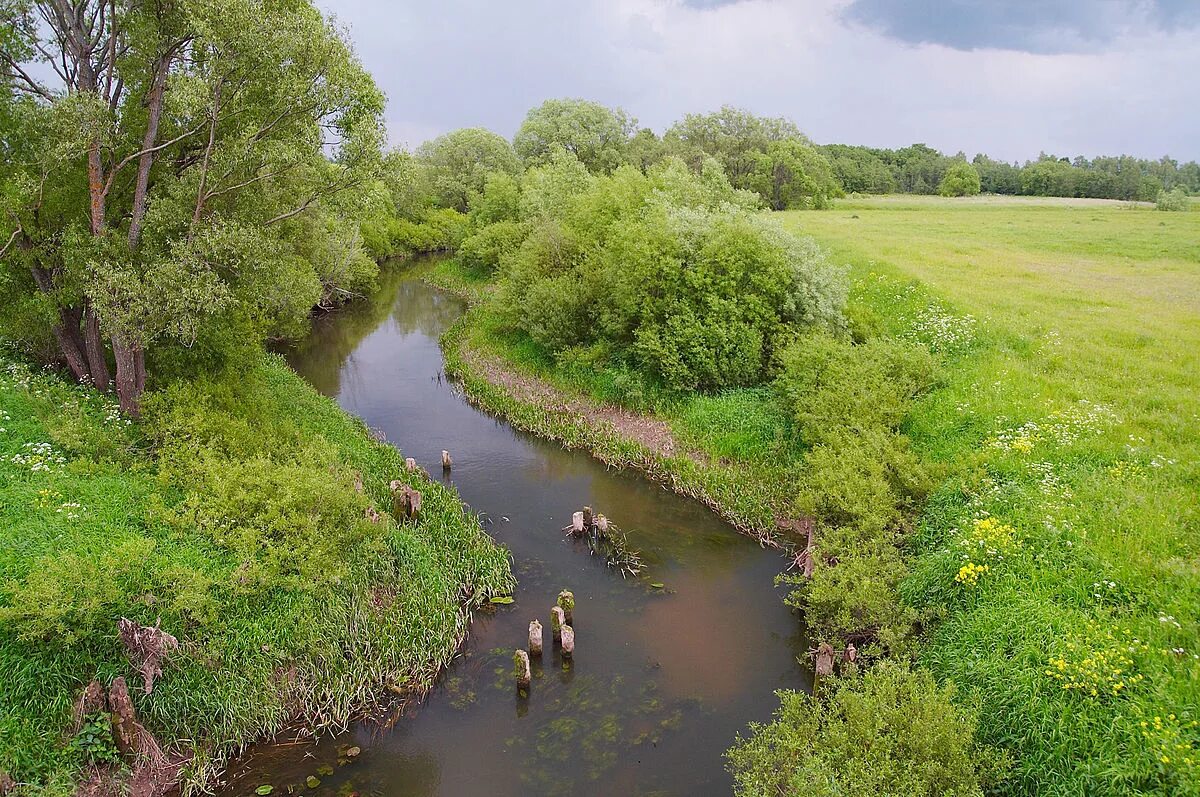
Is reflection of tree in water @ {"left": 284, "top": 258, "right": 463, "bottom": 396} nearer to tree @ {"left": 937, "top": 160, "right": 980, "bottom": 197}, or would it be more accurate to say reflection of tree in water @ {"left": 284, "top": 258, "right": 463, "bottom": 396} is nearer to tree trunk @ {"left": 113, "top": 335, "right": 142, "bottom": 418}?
tree trunk @ {"left": 113, "top": 335, "right": 142, "bottom": 418}

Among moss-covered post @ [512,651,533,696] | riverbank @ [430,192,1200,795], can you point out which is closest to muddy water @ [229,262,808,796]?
moss-covered post @ [512,651,533,696]

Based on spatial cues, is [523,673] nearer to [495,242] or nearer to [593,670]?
[593,670]

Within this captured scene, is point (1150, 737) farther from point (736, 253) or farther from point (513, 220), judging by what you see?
point (513, 220)

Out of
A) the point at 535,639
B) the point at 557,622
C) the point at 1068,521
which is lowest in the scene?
the point at 535,639

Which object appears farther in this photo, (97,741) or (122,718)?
(122,718)

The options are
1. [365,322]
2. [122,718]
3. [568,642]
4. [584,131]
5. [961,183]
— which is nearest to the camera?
[122,718]

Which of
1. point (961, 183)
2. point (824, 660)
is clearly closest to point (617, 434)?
point (824, 660)
